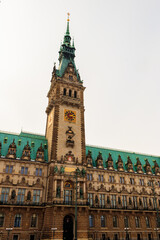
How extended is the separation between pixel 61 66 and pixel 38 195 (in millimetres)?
→ 42288

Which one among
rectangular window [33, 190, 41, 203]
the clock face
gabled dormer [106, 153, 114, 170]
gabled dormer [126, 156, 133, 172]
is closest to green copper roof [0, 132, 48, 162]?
rectangular window [33, 190, 41, 203]

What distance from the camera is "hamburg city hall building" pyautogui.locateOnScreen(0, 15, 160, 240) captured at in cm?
4728

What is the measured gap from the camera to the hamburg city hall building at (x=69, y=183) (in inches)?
1861

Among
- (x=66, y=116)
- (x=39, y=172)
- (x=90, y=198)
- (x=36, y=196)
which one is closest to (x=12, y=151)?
(x=39, y=172)

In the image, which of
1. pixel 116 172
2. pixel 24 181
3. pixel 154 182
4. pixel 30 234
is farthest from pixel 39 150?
pixel 154 182

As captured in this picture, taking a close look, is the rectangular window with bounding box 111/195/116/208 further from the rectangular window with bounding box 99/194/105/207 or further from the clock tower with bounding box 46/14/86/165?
the clock tower with bounding box 46/14/86/165

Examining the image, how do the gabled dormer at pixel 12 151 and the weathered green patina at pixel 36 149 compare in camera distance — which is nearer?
the gabled dormer at pixel 12 151

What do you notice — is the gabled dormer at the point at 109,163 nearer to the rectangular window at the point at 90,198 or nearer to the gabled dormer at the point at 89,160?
the gabled dormer at the point at 89,160

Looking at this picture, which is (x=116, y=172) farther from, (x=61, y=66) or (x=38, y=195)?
(x=61, y=66)

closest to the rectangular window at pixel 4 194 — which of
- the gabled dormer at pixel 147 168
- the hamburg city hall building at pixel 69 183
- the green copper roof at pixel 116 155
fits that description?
the hamburg city hall building at pixel 69 183

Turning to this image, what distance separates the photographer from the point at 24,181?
167 feet

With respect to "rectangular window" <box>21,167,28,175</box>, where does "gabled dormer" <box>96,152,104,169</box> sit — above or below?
above

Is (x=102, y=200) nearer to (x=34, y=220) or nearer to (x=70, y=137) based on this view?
(x=34, y=220)

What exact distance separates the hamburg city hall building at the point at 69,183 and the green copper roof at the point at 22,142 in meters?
0.25
